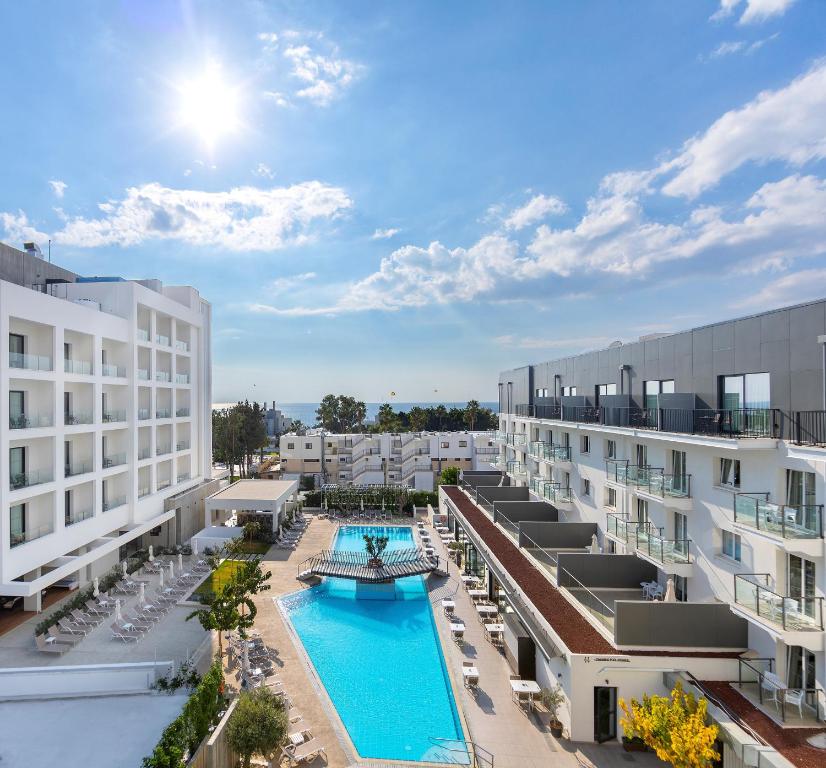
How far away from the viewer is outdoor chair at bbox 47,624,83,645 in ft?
64.8

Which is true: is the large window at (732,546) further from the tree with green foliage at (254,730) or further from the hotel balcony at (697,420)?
the tree with green foliage at (254,730)

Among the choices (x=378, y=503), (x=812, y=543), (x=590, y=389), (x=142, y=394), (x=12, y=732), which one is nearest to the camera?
(x=812, y=543)

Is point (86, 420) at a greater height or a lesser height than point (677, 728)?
greater

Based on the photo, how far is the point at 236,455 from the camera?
59.4 meters

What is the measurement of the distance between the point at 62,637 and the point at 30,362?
1133cm

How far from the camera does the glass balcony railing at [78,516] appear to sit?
23.9 metres

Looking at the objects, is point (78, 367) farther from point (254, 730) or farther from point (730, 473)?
point (730, 473)

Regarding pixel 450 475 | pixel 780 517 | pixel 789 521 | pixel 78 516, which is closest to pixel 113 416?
pixel 78 516

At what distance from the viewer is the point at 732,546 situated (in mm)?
14859

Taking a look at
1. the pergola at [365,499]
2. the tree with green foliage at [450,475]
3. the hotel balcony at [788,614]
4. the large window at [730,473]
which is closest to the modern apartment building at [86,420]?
the pergola at [365,499]

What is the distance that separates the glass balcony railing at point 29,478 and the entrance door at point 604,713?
22642 millimetres

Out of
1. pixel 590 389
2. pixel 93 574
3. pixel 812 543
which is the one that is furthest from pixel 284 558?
pixel 812 543

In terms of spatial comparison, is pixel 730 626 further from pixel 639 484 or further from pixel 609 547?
pixel 609 547

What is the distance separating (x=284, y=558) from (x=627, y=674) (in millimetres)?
23359
